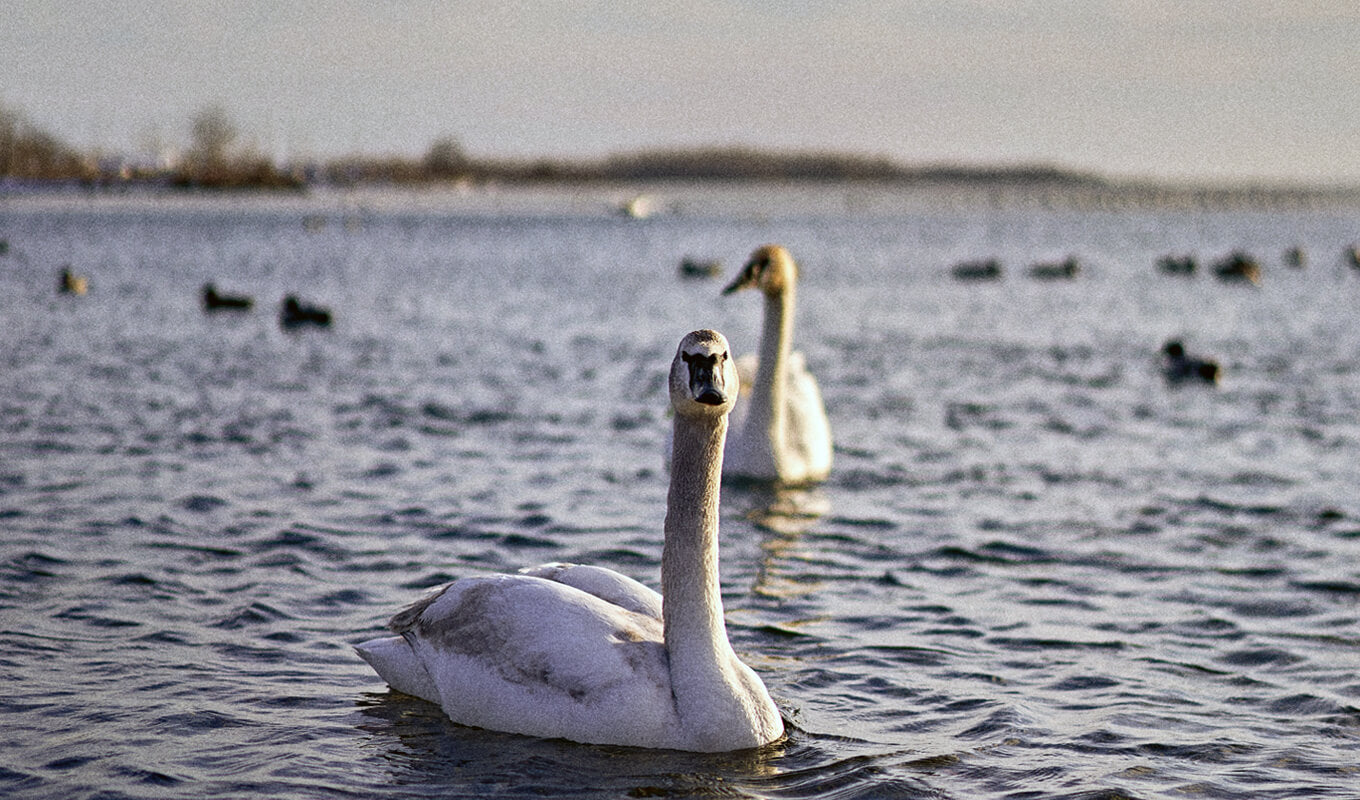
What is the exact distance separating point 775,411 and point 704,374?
6542 millimetres

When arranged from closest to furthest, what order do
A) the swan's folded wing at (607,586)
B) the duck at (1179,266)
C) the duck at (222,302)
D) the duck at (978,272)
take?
the swan's folded wing at (607,586), the duck at (222,302), the duck at (978,272), the duck at (1179,266)

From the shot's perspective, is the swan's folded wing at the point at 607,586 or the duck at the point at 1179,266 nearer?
the swan's folded wing at the point at 607,586

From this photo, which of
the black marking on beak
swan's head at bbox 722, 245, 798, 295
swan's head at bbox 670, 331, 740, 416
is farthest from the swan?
the black marking on beak

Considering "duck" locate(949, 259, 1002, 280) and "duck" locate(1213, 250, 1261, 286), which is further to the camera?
"duck" locate(949, 259, 1002, 280)

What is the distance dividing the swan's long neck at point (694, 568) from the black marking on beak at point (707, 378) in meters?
0.29

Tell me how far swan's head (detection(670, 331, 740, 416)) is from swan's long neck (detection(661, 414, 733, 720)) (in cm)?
17

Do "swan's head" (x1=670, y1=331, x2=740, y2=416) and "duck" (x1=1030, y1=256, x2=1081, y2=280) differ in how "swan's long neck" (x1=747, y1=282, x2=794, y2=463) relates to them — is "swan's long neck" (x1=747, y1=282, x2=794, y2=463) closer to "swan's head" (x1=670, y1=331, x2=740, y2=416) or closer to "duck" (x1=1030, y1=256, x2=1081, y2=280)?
"swan's head" (x1=670, y1=331, x2=740, y2=416)

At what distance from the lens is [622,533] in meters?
11.0

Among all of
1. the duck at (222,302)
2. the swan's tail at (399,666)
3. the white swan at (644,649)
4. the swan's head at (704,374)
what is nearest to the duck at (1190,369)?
the white swan at (644,649)

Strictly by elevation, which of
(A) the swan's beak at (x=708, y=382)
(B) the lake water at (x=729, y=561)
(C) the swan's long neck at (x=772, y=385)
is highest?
(A) the swan's beak at (x=708, y=382)

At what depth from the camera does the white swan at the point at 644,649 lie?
254 inches

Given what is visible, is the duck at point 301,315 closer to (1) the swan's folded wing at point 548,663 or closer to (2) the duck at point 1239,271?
(1) the swan's folded wing at point 548,663

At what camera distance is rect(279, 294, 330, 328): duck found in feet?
93.5

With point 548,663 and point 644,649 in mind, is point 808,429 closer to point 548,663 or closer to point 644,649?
point 644,649
